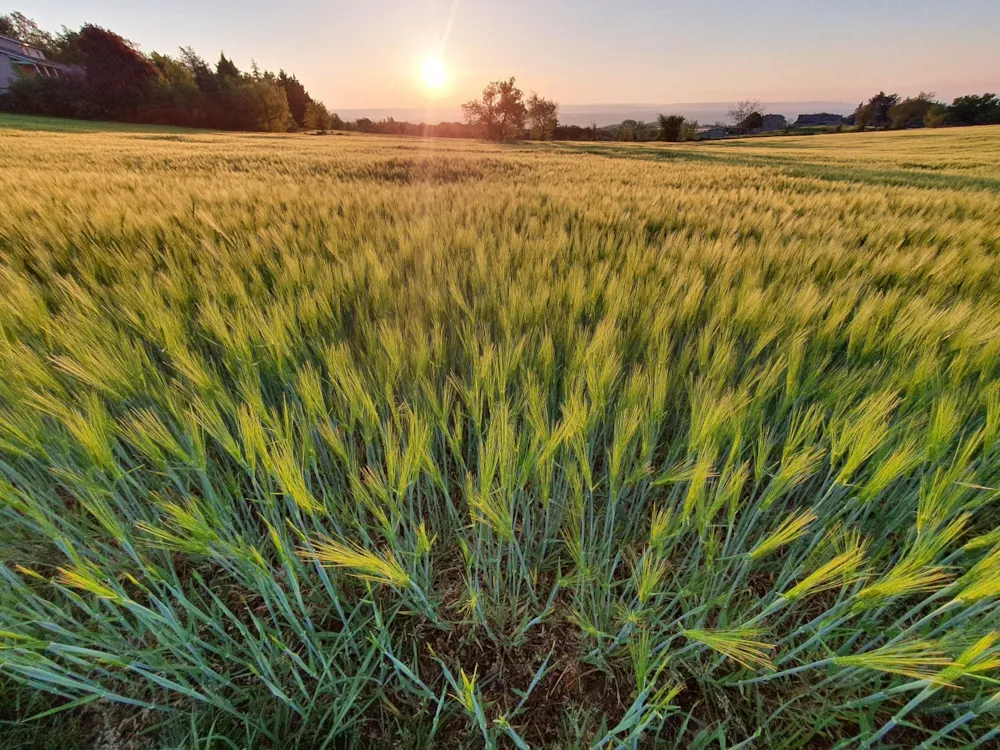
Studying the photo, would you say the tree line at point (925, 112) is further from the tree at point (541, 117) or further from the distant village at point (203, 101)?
the tree at point (541, 117)

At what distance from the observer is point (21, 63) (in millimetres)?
33938

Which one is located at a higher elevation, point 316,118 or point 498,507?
point 316,118

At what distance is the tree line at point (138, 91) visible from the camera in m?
28.5

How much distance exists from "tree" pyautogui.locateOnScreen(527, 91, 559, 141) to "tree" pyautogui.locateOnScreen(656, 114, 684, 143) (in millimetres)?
10757

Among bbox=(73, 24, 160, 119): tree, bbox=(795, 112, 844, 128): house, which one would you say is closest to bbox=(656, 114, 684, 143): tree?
bbox=(795, 112, 844, 128): house

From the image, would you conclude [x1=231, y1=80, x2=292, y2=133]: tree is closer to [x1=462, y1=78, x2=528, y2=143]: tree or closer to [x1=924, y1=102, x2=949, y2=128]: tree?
[x1=462, y1=78, x2=528, y2=143]: tree

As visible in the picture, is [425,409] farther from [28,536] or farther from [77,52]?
[77,52]

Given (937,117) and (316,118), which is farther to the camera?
(316,118)

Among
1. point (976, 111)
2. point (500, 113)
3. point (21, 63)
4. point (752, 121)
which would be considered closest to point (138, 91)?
point (21, 63)

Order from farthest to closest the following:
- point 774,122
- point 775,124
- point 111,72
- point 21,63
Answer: point 774,122, point 775,124, point 21,63, point 111,72

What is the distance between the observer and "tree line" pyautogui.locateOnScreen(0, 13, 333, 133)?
28531 millimetres

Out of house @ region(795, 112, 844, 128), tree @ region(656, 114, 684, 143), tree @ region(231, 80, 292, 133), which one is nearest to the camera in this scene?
tree @ region(656, 114, 684, 143)

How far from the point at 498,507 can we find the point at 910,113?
5966 centimetres

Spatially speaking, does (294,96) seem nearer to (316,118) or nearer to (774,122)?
(316,118)
